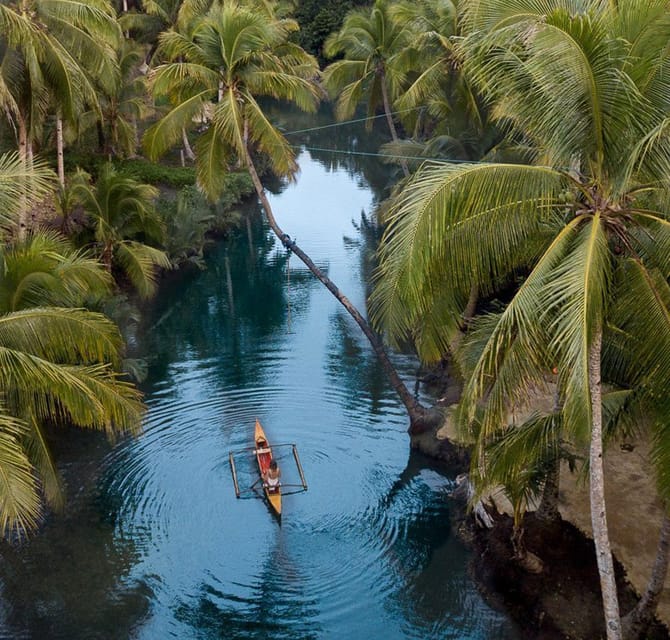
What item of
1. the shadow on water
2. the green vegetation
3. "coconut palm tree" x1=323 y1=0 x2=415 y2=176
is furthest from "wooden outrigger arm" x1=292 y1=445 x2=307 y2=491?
"coconut palm tree" x1=323 y1=0 x2=415 y2=176

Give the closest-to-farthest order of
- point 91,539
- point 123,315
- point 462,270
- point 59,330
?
point 462,270 < point 59,330 < point 91,539 < point 123,315

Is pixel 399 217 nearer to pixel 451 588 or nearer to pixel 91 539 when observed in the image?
pixel 451 588

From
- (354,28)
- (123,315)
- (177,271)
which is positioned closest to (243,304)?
(177,271)

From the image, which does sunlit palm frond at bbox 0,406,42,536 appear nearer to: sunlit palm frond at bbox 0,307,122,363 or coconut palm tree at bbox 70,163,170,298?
sunlit palm frond at bbox 0,307,122,363

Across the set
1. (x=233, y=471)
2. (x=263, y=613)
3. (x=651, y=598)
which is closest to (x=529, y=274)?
(x=651, y=598)

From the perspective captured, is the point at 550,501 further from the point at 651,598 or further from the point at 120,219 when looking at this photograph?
the point at 120,219

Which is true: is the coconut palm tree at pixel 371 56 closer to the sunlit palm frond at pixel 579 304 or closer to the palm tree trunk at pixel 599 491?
the palm tree trunk at pixel 599 491
